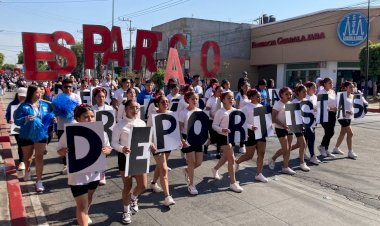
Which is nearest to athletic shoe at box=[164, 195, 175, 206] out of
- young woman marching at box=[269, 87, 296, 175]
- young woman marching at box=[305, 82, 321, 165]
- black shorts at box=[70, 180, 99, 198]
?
black shorts at box=[70, 180, 99, 198]

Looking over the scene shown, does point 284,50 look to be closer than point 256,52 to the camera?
Yes

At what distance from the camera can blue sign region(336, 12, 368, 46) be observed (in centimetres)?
3169

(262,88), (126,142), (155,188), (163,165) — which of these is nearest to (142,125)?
(126,142)

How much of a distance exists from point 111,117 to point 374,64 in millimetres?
25837

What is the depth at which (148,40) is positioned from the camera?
12391 mm

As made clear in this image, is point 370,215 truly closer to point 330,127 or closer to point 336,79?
point 330,127

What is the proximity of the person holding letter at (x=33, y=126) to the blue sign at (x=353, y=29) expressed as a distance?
31703 mm

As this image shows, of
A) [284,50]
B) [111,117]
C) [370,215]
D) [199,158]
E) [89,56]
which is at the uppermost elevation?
[284,50]

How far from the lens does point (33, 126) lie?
229 inches

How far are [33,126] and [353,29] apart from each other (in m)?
32.5

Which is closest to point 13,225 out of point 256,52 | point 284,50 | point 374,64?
point 374,64

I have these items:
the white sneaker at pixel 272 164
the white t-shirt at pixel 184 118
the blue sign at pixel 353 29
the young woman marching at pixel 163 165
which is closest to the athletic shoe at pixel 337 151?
the white sneaker at pixel 272 164

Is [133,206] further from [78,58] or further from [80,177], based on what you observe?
[78,58]

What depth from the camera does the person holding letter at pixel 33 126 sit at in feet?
19.1
